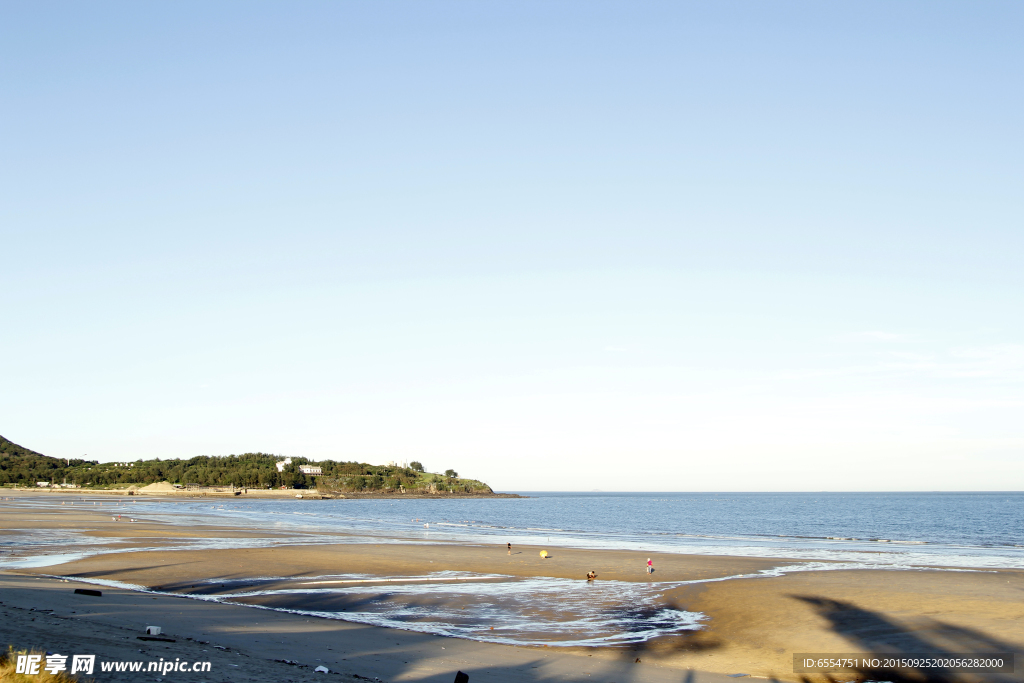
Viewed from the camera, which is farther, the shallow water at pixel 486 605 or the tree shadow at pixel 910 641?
the shallow water at pixel 486 605

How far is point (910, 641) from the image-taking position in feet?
70.1

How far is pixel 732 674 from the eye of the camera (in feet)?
57.7

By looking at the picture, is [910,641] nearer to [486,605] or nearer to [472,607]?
[486,605]

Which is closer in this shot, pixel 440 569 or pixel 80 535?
pixel 440 569

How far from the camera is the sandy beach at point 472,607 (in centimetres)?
1538

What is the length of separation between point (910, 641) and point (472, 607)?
1390 centimetres

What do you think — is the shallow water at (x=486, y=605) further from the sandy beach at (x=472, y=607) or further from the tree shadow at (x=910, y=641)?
the tree shadow at (x=910, y=641)

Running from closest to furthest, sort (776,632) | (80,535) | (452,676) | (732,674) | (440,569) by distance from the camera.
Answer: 1. (452,676)
2. (732,674)
3. (776,632)
4. (440,569)
5. (80,535)

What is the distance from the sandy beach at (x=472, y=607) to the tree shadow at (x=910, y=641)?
9 centimetres

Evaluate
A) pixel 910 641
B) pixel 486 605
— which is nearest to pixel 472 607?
pixel 486 605

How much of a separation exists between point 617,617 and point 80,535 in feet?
147

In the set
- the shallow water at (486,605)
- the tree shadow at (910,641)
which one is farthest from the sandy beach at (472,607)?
the shallow water at (486,605)

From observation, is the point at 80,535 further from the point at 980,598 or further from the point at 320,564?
the point at 980,598

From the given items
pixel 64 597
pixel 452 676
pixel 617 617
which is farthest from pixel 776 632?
pixel 64 597
